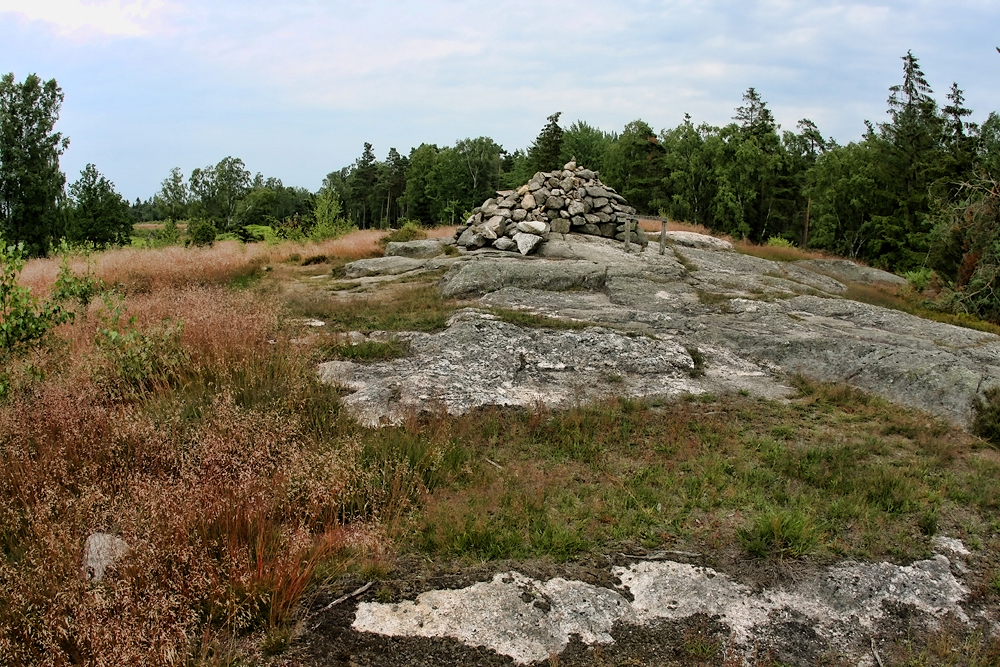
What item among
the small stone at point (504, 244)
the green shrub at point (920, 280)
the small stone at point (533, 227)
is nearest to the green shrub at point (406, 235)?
the small stone at point (504, 244)

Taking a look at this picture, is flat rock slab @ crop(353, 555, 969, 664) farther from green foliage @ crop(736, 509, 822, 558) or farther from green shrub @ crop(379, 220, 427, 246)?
green shrub @ crop(379, 220, 427, 246)

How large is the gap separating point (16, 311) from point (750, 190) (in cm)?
4906

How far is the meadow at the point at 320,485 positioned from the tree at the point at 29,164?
106 feet

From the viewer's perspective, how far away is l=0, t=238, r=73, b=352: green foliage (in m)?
5.98

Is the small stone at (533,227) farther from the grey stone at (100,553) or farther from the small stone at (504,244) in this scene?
the grey stone at (100,553)

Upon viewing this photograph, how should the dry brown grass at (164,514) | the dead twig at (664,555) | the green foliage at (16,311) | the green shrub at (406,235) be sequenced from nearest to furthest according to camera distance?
the dry brown grass at (164,514) → the dead twig at (664,555) → the green foliage at (16,311) → the green shrub at (406,235)

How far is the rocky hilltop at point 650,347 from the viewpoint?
24.2ft

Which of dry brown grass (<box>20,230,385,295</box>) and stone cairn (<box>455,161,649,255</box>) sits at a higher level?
stone cairn (<box>455,161,649,255</box>)

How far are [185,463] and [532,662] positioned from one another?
243 centimetres

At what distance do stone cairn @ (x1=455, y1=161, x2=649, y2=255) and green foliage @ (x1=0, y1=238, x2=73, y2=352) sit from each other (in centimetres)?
1341

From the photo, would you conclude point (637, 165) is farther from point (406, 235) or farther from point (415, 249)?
point (415, 249)

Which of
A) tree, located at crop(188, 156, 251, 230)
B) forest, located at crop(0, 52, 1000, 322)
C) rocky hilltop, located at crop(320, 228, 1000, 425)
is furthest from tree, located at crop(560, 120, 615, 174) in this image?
rocky hilltop, located at crop(320, 228, 1000, 425)

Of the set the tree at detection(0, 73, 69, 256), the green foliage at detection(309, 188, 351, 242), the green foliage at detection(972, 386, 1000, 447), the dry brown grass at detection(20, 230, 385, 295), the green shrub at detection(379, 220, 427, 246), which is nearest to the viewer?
the green foliage at detection(972, 386, 1000, 447)

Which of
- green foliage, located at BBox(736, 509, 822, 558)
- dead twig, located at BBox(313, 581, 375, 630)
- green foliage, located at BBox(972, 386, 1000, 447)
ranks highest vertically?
green foliage, located at BBox(972, 386, 1000, 447)
